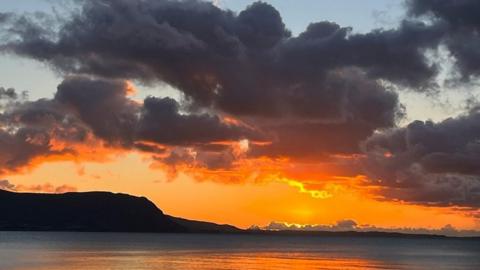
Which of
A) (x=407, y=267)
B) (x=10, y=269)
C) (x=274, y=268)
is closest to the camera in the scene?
(x=10, y=269)

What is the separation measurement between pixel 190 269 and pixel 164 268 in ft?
18.9

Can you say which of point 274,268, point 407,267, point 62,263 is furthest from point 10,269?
point 407,267

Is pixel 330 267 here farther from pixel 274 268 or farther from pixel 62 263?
pixel 62 263

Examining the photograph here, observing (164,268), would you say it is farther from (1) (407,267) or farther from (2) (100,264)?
(1) (407,267)

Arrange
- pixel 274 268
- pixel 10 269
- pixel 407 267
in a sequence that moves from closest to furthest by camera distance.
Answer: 1. pixel 10 269
2. pixel 274 268
3. pixel 407 267

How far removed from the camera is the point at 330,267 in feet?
540

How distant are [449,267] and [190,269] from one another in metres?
75.4

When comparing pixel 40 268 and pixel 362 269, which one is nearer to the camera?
pixel 40 268

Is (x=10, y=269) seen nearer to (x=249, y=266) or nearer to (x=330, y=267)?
(x=249, y=266)

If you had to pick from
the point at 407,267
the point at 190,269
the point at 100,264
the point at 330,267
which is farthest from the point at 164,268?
the point at 407,267

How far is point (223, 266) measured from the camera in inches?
6161

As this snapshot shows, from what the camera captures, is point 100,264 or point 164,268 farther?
point 100,264

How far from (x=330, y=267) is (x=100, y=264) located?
53.2 metres

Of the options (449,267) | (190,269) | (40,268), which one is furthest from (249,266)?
(449,267)
